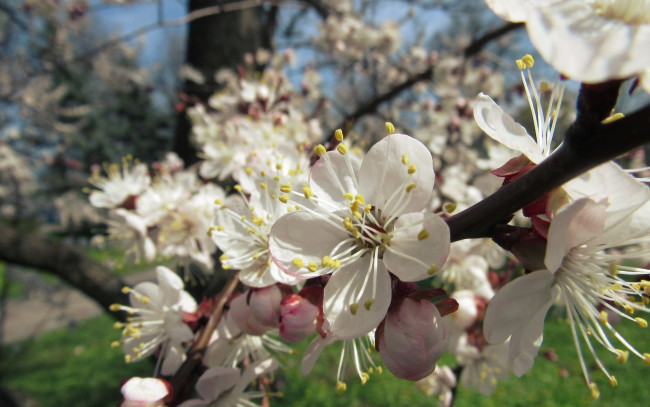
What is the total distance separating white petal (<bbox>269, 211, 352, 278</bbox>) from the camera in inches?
21.5

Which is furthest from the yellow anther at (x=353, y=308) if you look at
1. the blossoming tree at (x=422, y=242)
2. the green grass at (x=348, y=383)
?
the green grass at (x=348, y=383)

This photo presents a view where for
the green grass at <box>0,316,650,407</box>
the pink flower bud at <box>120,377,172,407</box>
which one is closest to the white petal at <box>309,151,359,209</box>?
the pink flower bud at <box>120,377,172,407</box>

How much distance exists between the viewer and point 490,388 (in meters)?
1.43

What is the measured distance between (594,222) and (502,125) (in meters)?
0.18

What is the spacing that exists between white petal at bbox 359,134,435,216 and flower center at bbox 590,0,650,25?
0.80 ft

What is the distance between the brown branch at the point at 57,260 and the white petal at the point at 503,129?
2041 millimetres

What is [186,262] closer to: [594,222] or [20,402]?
[594,222]

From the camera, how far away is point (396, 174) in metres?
0.57

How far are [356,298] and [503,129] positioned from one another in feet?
1.07

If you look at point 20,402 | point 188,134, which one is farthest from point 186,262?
point 20,402

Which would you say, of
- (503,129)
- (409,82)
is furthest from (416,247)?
(409,82)

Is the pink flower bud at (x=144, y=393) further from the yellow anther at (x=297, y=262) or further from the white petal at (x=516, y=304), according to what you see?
the white petal at (x=516, y=304)

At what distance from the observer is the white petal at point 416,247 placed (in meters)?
0.49

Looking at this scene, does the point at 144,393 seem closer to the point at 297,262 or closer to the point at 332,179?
the point at 297,262
